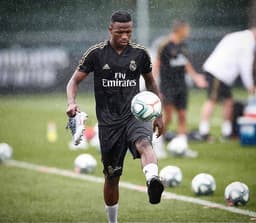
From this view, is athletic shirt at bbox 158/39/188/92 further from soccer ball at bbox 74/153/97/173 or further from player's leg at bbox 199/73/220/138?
soccer ball at bbox 74/153/97/173

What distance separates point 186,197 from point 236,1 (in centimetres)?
992

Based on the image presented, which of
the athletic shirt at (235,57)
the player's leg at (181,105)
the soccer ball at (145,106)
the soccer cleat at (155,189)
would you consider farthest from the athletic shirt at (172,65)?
the soccer cleat at (155,189)

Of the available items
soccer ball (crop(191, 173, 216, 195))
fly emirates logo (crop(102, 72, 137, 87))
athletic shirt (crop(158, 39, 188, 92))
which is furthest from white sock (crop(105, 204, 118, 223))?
athletic shirt (crop(158, 39, 188, 92))

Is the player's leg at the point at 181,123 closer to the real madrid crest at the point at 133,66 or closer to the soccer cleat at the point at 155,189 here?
the real madrid crest at the point at 133,66

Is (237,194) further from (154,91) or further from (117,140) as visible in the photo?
(117,140)

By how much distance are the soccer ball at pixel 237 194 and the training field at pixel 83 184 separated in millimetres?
134

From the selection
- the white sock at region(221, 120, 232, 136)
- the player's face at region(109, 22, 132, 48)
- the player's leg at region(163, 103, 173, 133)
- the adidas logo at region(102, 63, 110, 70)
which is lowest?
the white sock at region(221, 120, 232, 136)

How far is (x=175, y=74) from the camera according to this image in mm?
15500

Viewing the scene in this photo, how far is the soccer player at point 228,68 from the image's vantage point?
15430 millimetres

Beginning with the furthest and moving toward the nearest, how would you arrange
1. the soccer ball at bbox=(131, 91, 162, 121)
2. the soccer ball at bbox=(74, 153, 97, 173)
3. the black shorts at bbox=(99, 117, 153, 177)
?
the soccer ball at bbox=(74, 153, 97, 173) → the black shorts at bbox=(99, 117, 153, 177) → the soccer ball at bbox=(131, 91, 162, 121)

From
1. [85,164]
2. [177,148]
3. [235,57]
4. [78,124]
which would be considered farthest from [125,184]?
[235,57]

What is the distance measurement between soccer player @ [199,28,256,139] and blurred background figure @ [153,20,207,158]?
2.33 feet

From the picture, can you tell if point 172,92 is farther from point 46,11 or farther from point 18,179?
point 18,179

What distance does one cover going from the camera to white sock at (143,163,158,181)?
7.47 metres
